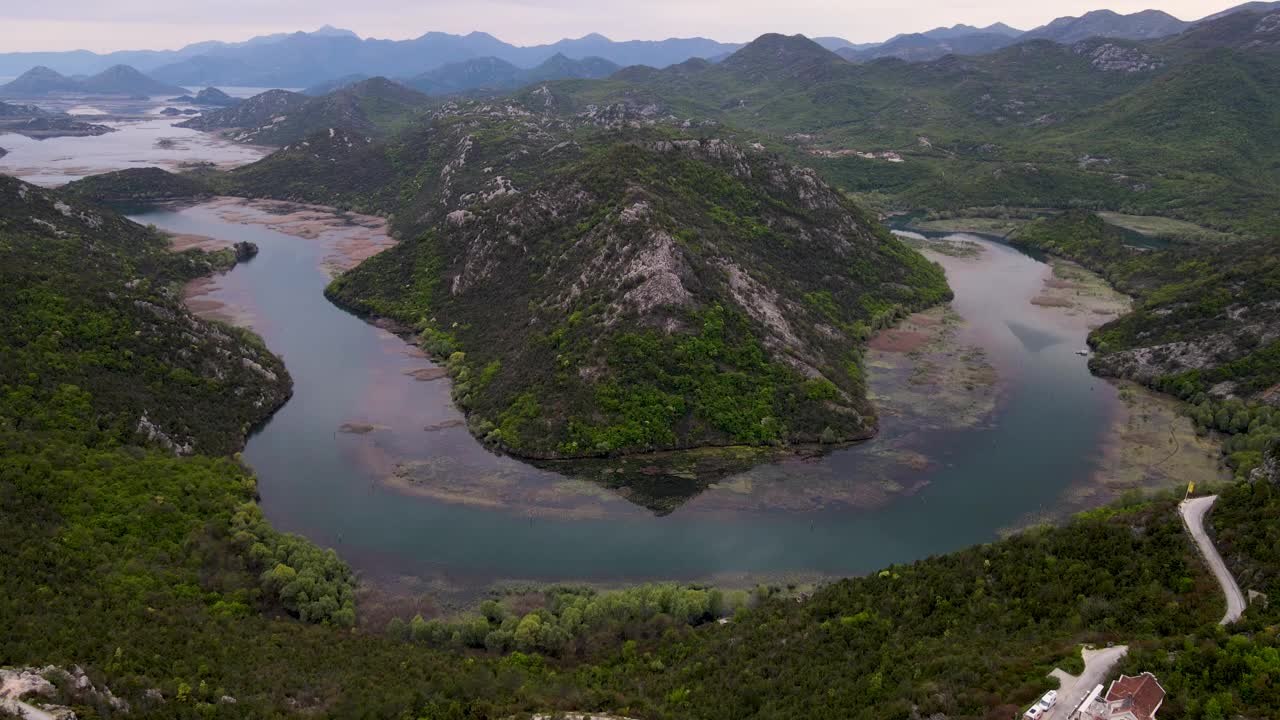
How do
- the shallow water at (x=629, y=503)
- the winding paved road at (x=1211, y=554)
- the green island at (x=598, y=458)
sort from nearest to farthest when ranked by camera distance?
the winding paved road at (x=1211, y=554)
the green island at (x=598, y=458)
the shallow water at (x=629, y=503)

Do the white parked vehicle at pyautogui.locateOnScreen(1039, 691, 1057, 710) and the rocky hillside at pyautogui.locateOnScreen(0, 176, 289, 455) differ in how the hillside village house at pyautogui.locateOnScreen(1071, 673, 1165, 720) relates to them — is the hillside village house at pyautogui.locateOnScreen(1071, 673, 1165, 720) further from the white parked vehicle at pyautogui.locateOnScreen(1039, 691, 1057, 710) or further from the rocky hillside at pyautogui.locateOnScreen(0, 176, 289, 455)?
the rocky hillside at pyautogui.locateOnScreen(0, 176, 289, 455)

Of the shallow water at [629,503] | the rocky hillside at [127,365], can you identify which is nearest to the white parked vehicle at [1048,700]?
the shallow water at [629,503]

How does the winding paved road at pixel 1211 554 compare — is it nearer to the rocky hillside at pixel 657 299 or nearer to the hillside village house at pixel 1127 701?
the hillside village house at pixel 1127 701

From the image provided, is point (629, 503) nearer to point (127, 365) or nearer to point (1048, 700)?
point (1048, 700)

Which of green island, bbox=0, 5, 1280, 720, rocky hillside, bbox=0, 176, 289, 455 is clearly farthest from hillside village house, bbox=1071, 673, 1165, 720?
rocky hillside, bbox=0, 176, 289, 455

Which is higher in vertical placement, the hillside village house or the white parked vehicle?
the hillside village house

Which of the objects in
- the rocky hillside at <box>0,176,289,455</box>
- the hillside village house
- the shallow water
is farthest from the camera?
the rocky hillside at <box>0,176,289,455</box>
